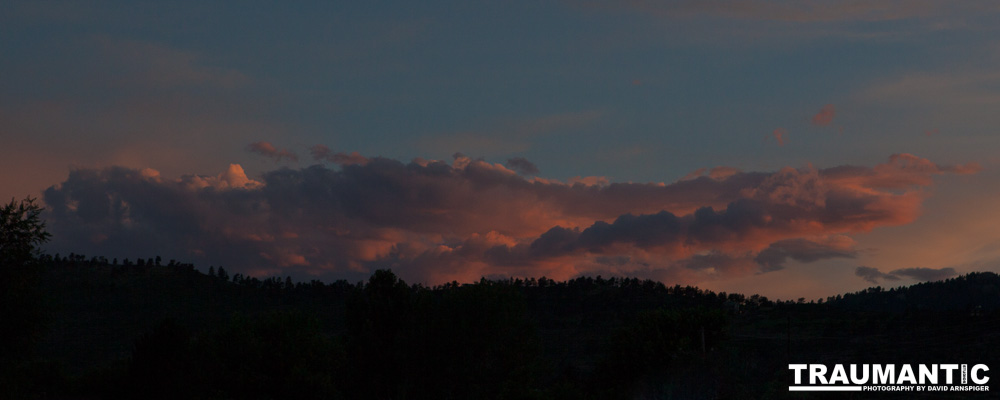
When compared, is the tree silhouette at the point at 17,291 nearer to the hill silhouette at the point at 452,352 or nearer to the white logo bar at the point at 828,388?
the hill silhouette at the point at 452,352

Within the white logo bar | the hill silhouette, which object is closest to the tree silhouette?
the hill silhouette

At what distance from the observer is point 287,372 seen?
269ft

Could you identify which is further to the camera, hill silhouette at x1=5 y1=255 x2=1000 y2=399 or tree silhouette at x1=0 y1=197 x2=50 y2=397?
hill silhouette at x1=5 y1=255 x2=1000 y2=399

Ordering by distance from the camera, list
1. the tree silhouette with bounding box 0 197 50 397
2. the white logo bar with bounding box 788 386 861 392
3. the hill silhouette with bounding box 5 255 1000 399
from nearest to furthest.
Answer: the tree silhouette with bounding box 0 197 50 397 → the white logo bar with bounding box 788 386 861 392 → the hill silhouette with bounding box 5 255 1000 399

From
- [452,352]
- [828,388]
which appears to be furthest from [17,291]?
[828,388]

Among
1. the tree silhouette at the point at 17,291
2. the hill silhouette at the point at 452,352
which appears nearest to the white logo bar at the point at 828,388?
the hill silhouette at the point at 452,352

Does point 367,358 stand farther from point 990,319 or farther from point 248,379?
point 990,319

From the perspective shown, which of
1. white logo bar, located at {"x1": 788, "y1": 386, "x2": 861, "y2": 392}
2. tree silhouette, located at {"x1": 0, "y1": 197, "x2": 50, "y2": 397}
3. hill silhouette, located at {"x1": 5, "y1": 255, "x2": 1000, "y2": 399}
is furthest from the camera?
hill silhouette, located at {"x1": 5, "y1": 255, "x2": 1000, "y2": 399}

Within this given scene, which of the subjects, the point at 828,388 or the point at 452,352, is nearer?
the point at 828,388

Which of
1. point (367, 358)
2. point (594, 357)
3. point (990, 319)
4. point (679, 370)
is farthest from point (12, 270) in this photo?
point (990, 319)

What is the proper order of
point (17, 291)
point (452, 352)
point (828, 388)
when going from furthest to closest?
point (452, 352) < point (828, 388) < point (17, 291)

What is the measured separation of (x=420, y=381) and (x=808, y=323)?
274 ft

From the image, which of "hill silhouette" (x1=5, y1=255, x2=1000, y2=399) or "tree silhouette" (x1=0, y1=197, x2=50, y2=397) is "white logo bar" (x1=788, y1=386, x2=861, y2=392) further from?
"tree silhouette" (x1=0, y1=197, x2=50, y2=397)

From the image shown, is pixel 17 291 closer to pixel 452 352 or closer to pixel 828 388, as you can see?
pixel 452 352
